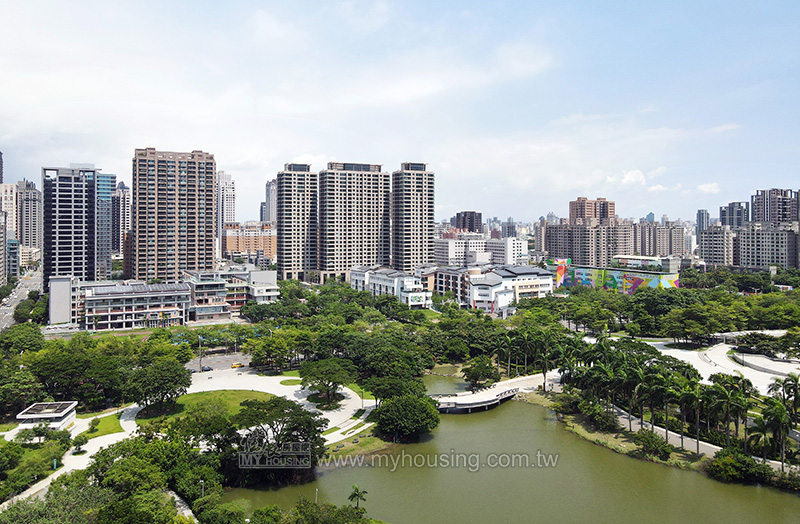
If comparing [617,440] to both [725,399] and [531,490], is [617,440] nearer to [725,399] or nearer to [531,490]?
[725,399]

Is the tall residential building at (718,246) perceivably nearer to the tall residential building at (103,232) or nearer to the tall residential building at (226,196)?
the tall residential building at (103,232)

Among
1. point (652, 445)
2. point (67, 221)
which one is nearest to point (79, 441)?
point (652, 445)

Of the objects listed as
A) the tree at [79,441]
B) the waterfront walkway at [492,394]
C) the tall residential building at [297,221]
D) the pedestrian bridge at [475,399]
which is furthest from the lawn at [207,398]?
the tall residential building at [297,221]

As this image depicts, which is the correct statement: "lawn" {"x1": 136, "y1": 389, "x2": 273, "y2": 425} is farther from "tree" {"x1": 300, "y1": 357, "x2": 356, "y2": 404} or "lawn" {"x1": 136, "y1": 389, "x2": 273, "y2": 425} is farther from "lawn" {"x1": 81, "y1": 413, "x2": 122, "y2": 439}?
"tree" {"x1": 300, "y1": 357, "x2": 356, "y2": 404}

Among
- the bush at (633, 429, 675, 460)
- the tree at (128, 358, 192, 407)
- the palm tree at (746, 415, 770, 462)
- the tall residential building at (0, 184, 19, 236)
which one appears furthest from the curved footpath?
the tall residential building at (0, 184, 19, 236)

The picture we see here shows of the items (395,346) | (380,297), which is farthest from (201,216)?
(395,346)

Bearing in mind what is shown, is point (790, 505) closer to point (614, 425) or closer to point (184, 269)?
point (614, 425)
